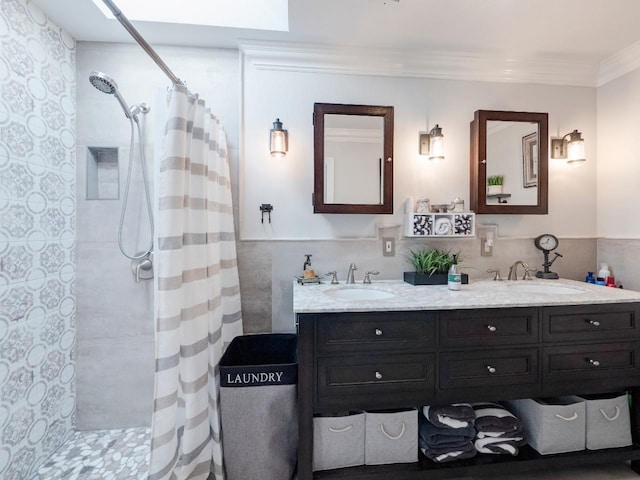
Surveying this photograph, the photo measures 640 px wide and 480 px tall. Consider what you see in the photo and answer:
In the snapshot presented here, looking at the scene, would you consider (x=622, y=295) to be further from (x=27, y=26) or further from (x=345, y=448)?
(x=27, y=26)

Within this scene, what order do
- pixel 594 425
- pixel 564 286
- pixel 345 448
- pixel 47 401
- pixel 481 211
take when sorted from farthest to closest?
pixel 481 211
pixel 564 286
pixel 47 401
pixel 594 425
pixel 345 448

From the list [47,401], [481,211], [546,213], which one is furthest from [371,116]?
[47,401]

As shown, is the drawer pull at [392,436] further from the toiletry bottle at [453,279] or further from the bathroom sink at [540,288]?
the bathroom sink at [540,288]

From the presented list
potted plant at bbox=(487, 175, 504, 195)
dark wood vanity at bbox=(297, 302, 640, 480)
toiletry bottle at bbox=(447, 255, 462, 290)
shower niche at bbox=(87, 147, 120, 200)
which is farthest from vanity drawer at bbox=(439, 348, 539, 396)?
shower niche at bbox=(87, 147, 120, 200)

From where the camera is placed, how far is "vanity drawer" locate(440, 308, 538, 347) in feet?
4.39

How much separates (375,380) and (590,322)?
3.63 ft

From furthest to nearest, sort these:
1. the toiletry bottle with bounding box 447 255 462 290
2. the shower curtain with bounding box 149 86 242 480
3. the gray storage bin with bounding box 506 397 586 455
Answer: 1. the toiletry bottle with bounding box 447 255 462 290
2. the gray storage bin with bounding box 506 397 586 455
3. the shower curtain with bounding box 149 86 242 480

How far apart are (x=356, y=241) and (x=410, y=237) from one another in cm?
37

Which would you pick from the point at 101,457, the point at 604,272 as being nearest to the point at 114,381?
the point at 101,457

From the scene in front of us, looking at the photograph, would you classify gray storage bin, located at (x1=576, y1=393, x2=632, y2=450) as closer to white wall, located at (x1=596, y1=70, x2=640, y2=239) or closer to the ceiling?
white wall, located at (x1=596, y1=70, x2=640, y2=239)

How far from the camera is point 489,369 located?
4.43 feet

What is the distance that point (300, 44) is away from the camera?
183cm

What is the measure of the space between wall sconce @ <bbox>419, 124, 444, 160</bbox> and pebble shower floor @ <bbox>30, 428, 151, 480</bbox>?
2457 mm

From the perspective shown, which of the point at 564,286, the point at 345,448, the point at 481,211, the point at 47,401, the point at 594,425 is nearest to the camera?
the point at 345,448
